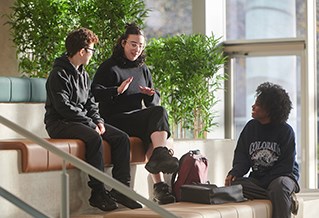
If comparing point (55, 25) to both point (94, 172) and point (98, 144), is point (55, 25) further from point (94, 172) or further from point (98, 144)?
point (94, 172)

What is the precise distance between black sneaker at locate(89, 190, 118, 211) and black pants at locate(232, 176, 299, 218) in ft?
3.22

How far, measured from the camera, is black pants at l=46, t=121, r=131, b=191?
6.25m

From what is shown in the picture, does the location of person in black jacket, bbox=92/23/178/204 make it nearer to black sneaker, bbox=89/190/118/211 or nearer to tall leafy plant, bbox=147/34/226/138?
black sneaker, bbox=89/190/118/211

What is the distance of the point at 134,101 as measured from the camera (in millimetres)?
7203

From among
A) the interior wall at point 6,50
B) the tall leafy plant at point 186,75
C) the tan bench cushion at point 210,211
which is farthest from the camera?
the tall leafy plant at point 186,75

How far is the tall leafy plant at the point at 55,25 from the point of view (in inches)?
357

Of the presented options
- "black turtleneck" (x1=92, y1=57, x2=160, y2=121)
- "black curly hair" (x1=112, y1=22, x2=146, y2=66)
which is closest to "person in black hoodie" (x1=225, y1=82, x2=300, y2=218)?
"black turtleneck" (x1=92, y1=57, x2=160, y2=121)

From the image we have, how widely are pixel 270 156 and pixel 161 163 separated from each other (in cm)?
82

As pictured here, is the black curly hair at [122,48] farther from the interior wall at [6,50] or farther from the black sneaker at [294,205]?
the interior wall at [6,50]

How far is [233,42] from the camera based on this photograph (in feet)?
37.5

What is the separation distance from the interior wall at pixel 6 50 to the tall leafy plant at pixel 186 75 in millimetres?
1558

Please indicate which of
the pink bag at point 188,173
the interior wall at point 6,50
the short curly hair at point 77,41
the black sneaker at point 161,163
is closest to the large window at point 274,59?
the interior wall at point 6,50

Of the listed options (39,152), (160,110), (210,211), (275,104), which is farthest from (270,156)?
(39,152)

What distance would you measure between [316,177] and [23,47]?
13.1ft
